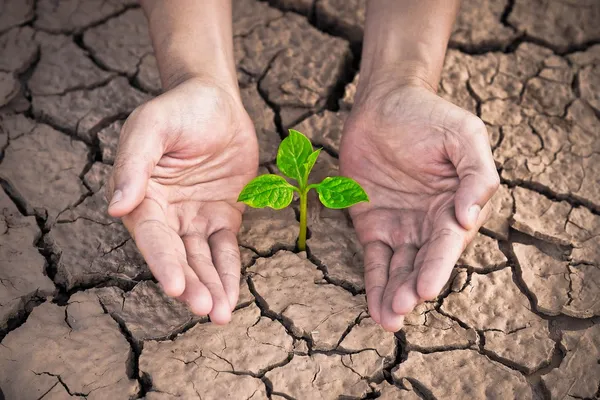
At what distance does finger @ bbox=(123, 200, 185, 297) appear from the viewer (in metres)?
1.95

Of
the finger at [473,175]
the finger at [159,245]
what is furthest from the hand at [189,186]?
the finger at [473,175]

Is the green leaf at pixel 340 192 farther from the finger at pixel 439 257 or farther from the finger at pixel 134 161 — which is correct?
the finger at pixel 134 161

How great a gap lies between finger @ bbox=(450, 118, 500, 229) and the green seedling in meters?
0.32

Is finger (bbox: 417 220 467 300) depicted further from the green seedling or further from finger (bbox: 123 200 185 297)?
finger (bbox: 123 200 185 297)

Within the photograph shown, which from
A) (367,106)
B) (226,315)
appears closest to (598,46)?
(367,106)

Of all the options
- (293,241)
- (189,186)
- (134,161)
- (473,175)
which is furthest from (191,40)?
(473,175)

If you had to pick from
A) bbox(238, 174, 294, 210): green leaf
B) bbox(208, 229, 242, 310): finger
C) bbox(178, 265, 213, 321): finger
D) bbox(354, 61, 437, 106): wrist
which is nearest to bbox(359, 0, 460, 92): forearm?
bbox(354, 61, 437, 106): wrist

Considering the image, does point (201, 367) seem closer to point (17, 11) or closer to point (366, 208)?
point (366, 208)

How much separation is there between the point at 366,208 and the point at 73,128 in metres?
1.43

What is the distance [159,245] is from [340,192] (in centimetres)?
64

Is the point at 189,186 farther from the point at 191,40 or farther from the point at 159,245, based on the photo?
the point at 191,40

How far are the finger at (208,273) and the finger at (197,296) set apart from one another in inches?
1.2

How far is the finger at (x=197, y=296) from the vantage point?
2.02 meters

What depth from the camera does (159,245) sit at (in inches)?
79.7
